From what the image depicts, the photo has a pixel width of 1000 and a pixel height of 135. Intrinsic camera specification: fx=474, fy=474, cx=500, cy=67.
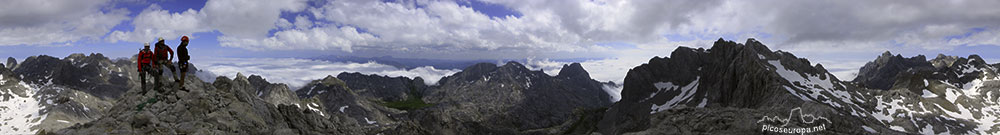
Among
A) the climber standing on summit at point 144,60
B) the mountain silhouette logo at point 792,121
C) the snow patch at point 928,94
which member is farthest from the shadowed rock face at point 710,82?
the snow patch at point 928,94

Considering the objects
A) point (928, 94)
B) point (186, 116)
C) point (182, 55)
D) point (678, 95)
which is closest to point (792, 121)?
point (186, 116)

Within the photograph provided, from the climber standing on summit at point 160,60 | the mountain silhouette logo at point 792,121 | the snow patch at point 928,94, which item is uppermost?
the climber standing on summit at point 160,60

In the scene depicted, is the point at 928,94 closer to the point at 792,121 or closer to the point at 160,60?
the point at 792,121

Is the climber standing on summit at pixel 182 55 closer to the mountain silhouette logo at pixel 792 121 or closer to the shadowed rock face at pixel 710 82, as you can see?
the shadowed rock face at pixel 710 82

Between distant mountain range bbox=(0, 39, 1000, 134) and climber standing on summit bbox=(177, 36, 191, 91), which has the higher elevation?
climber standing on summit bbox=(177, 36, 191, 91)

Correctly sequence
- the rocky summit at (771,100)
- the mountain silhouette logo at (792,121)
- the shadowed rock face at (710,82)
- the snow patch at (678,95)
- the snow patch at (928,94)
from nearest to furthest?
the mountain silhouette logo at (792,121), the rocky summit at (771,100), the shadowed rock face at (710,82), the snow patch at (678,95), the snow patch at (928,94)

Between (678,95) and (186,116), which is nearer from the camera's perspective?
(186,116)

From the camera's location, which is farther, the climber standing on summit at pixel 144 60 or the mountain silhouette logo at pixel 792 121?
the climber standing on summit at pixel 144 60

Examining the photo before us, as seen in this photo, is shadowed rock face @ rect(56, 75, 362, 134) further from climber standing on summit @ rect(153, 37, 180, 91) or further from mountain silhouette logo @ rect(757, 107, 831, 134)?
mountain silhouette logo @ rect(757, 107, 831, 134)

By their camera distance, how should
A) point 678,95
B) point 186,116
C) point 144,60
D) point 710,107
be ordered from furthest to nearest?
point 678,95 < point 710,107 < point 144,60 < point 186,116

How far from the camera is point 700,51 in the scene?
18888 centimetres

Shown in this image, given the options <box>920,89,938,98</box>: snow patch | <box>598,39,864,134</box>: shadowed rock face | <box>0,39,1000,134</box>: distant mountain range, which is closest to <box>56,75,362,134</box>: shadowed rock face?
<box>0,39,1000,134</box>: distant mountain range

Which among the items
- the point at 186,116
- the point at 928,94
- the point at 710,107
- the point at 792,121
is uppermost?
the point at 186,116

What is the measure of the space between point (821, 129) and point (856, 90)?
13672 cm
